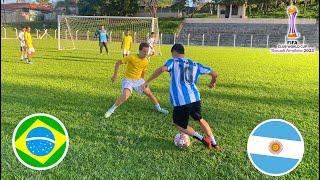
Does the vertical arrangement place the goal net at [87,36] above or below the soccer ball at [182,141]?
above

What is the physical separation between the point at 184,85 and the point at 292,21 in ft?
6.68

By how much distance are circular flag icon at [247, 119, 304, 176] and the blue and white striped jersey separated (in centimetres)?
92

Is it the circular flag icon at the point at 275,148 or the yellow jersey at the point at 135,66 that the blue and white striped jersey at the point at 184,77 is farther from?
the yellow jersey at the point at 135,66

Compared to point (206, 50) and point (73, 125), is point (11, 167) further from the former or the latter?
point (206, 50)

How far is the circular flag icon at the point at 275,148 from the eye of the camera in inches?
133

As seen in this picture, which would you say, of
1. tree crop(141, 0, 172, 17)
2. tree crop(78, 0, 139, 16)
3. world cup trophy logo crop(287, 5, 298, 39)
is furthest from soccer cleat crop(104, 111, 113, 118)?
tree crop(78, 0, 139, 16)

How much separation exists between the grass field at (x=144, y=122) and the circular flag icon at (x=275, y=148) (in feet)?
0.51

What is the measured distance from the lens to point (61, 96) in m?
6.97

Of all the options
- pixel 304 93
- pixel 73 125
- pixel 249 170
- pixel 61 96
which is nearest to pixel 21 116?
pixel 73 125

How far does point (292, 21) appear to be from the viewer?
5164 millimetres

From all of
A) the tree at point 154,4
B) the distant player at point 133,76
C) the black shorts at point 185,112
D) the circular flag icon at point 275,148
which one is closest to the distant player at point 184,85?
the black shorts at point 185,112

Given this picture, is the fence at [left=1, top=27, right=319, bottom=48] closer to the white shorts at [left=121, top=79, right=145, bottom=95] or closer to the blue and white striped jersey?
the white shorts at [left=121, top=79, right=145, bottom=95]

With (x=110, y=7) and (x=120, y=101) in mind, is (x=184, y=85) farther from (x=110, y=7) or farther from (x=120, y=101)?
(x=110, y=7)

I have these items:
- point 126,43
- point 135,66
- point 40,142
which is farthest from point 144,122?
point 126,43
